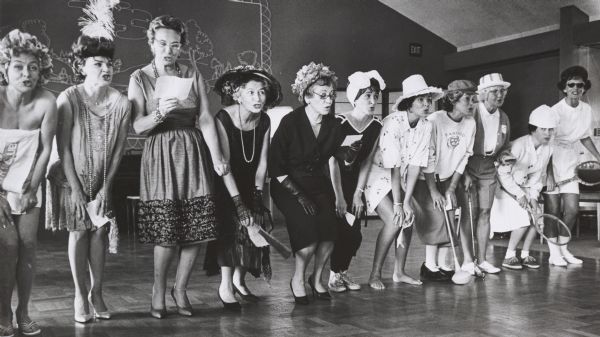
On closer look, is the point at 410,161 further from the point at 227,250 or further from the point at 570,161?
the point at 570,161

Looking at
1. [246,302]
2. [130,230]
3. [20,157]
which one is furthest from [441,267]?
[130,230]

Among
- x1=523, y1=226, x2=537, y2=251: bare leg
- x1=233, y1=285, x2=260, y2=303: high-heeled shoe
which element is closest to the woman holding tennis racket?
x1=523, y1=226, x2=537, y2=251: bare leg

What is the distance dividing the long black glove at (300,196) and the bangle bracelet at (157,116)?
0.89 m

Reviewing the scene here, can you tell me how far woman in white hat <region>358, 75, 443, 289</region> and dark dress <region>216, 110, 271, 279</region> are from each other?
0.85 m

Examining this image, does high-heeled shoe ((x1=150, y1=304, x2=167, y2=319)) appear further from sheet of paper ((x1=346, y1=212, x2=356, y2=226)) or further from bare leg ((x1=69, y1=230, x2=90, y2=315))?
sheet of paper ((x1=346, y1=212, x2=356, y2=226))

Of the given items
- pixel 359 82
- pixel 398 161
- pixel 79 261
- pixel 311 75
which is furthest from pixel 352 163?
pixel 79 261

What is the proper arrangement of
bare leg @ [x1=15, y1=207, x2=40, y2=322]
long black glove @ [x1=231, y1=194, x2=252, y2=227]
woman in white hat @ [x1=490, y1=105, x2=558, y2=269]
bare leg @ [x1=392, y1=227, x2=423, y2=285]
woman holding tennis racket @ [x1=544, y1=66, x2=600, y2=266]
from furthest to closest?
woman holding tennis racket @ [x1=544, y1=66, x2=600, y2=266] → woman in white hat @ [x1=490, y1=105, x2=558, y2=269] → bare leg @ [x1=392, y1=227, x2=423, y2=285] → long black glove @ [x1=231, y1=194, x2=252, y2=227] → bare leg @ [x1=15, y1=207, x2=40, y2=322]

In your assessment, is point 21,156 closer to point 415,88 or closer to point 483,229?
point 415,88

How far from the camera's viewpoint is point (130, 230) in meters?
8.99

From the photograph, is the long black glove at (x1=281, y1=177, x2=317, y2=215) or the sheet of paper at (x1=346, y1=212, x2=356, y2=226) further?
the sheet of paper at (x1=346, y1=212, x2=356, y2=226)

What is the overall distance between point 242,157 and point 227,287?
2.56 ft

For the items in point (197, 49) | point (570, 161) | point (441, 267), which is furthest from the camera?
point (197, 49)

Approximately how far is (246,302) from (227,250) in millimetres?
402

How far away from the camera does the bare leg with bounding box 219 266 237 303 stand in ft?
12.8
